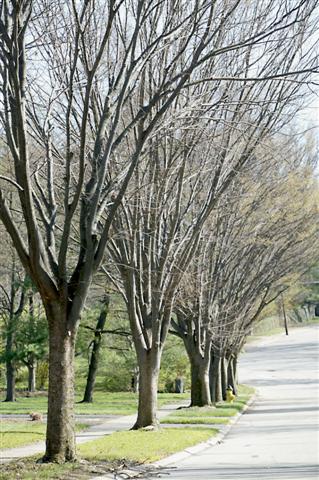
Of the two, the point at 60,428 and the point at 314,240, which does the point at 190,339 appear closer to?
the point at 314,240

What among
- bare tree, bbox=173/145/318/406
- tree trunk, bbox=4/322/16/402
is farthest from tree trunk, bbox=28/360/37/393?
bare tree, bbox=173/145/318/406

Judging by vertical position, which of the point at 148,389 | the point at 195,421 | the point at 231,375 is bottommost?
the point at 195,421

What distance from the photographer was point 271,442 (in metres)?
16.2

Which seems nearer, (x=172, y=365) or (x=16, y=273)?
(x=16, y=273)

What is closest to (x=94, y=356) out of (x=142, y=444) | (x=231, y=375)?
(x=231, y=375)

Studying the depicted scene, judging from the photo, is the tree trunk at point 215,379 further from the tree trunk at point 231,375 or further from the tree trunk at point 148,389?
the tree trunk at point 148,389

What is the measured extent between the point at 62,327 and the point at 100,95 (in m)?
6.07

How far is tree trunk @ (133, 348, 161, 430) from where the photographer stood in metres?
17.5

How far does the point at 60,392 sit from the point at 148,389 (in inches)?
268

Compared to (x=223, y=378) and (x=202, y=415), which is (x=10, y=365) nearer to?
(x=223, y=378)

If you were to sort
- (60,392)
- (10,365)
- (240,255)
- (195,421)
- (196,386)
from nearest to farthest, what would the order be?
1. (60,392)
2. (195,421)
3. (196,386)
4. (240,255)
5. (10,365)

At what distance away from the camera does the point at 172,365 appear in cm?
4041

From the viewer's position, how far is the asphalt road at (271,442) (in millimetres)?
11312

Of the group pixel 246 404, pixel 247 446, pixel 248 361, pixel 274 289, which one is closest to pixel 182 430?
pixel 247 446
